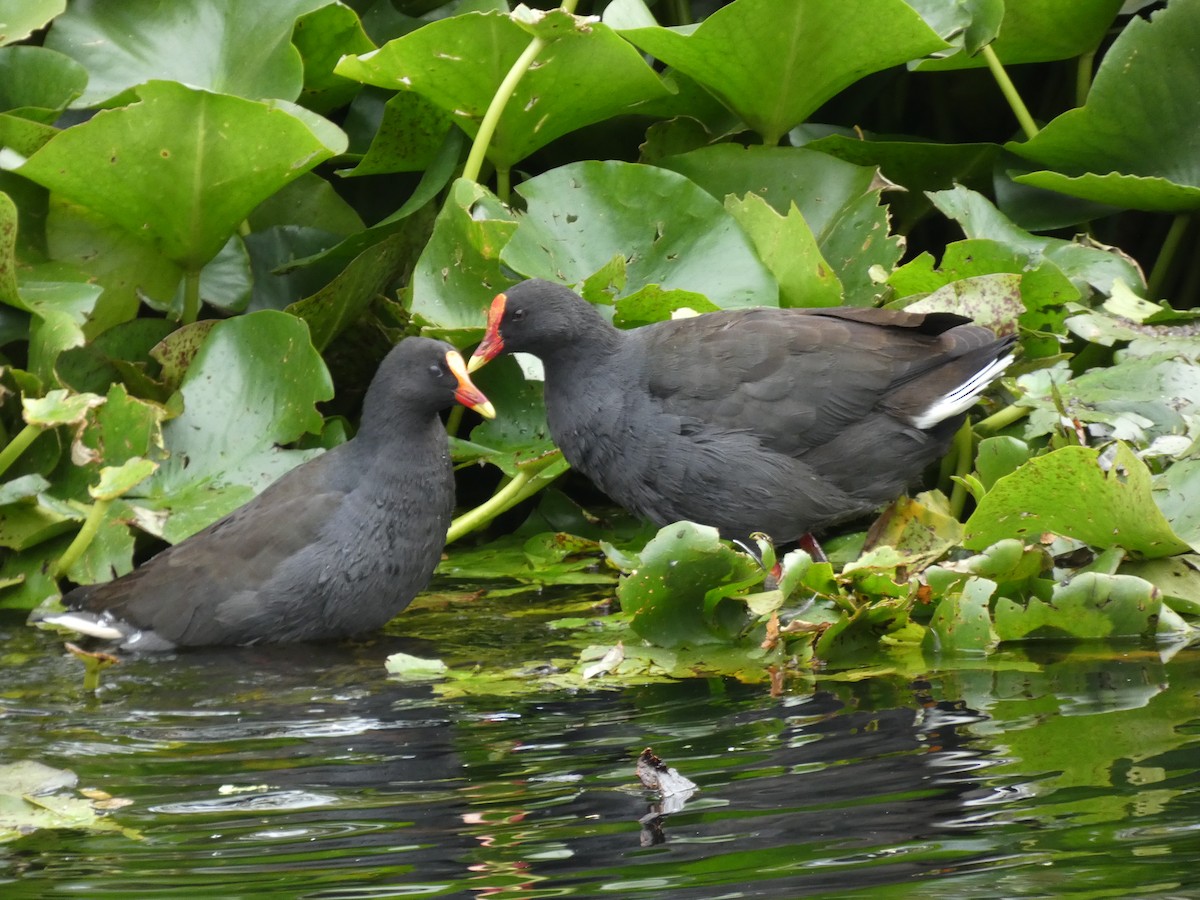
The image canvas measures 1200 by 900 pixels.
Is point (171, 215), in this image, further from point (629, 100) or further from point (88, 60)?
point (629, 100)

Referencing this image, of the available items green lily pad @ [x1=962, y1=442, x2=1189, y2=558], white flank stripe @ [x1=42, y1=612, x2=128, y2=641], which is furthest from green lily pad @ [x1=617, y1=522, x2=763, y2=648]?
white flank stripe @ [x1=42, y1=612, x2=128, y2=641]

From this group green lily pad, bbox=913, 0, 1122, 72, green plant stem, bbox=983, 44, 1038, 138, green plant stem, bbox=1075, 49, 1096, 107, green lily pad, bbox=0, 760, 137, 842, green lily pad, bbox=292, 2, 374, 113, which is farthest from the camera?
green plant stem, bbox=1075, 49, 1096, 107

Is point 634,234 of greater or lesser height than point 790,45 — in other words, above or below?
below

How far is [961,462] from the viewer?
4.32 m

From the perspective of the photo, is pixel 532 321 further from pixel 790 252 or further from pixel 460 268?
pixel 790 252

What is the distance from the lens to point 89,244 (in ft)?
15.2

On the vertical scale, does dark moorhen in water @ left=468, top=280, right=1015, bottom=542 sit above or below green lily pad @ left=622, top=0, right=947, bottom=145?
below

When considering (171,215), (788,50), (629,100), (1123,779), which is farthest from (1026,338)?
(171,215)

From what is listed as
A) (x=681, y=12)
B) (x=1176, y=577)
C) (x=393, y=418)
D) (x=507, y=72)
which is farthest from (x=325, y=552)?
(x=681, y=12)

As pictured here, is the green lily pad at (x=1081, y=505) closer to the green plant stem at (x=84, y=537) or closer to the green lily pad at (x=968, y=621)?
the green lily pad at (x=968, y=621)

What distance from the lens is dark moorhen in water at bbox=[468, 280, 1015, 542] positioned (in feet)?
13.0

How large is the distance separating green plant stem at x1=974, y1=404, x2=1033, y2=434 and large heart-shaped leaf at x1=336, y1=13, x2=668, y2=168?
1.30 metres

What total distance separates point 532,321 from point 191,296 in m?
1.11

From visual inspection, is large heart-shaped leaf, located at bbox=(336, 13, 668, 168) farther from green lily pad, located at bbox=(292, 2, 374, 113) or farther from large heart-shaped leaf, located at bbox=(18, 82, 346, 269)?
green lily pad, located at bbox=(292, 2, 374, 113)
